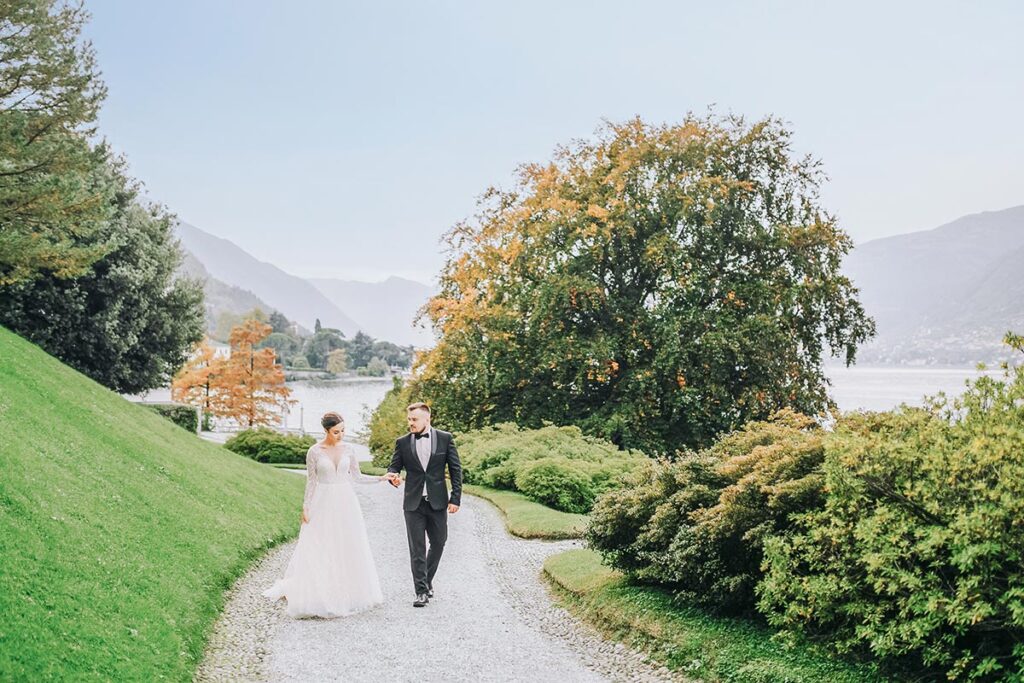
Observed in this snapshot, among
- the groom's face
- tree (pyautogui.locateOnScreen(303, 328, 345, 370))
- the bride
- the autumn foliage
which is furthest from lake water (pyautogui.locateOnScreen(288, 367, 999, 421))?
the bride

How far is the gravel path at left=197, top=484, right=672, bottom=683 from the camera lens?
7.67m

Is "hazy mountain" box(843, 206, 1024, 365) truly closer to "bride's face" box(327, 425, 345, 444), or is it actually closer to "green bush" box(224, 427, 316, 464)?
"green bush" box(224, 427, 316, 464)

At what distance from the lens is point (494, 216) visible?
108ft

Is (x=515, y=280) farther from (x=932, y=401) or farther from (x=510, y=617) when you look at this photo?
(x=932, y=401)

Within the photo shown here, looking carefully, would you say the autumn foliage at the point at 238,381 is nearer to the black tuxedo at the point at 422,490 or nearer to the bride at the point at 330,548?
the bride at the point at 330,548

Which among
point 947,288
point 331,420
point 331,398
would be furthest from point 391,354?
point 331,420

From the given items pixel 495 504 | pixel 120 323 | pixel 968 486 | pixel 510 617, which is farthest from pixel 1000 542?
pixel 120 323

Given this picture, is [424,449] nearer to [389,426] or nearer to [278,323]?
[389,426]

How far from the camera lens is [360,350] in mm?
158250

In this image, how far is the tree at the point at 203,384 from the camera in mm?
55000

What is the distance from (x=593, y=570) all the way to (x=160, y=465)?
853cm

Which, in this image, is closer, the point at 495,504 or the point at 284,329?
the point at 495,504

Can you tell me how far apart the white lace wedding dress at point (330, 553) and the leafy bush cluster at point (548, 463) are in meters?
7.51

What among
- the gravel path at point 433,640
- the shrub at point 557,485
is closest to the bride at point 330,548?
the gravel path at point 433,640
